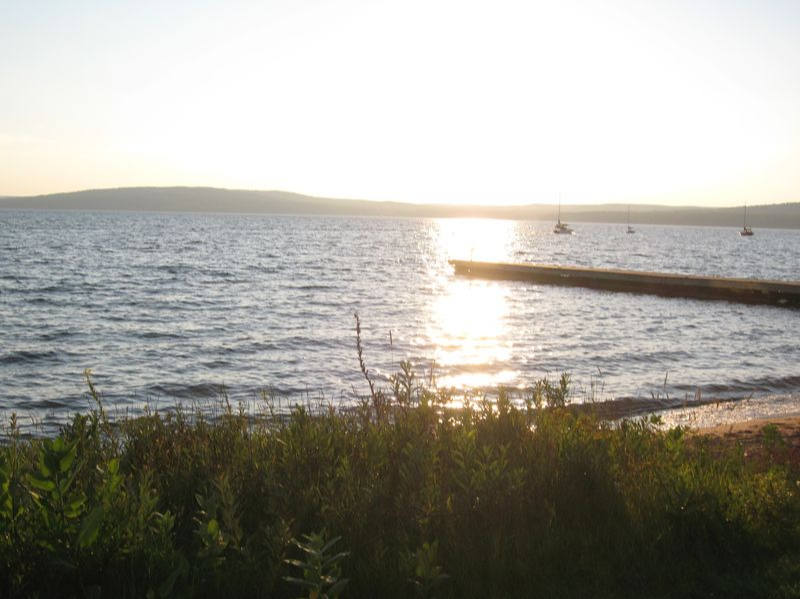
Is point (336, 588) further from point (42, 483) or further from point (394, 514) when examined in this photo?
point (42, 483)

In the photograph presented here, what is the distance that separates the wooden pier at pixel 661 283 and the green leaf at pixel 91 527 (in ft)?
106

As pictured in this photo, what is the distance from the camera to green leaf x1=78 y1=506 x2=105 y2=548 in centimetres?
365

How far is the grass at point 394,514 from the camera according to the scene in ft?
12.6

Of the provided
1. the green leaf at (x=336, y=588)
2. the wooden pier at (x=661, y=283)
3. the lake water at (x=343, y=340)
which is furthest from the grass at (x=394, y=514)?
the wooden pier at (x=661, y=283)

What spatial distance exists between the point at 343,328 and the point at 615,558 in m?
20.9

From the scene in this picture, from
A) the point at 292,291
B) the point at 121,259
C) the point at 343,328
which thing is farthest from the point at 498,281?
the point at 121,259

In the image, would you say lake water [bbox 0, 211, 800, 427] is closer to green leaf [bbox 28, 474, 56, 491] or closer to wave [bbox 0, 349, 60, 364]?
wave [bbox 0, 349, 60, 364]

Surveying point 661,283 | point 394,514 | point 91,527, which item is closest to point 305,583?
point 91,527

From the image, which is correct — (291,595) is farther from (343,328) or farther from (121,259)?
(121,259)

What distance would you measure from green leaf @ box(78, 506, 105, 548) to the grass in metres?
0.01

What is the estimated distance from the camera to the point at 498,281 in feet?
145

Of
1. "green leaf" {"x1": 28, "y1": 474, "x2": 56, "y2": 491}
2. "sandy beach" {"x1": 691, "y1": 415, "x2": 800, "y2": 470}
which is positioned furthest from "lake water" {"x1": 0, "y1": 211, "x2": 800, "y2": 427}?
"green leaf" {"x1": 28, "y1": 474, "x2": 56, "y2": 491}

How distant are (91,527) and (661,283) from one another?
35099 mm

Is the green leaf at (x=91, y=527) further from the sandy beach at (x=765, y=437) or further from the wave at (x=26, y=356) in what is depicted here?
the wave at (x=26, y=356)
